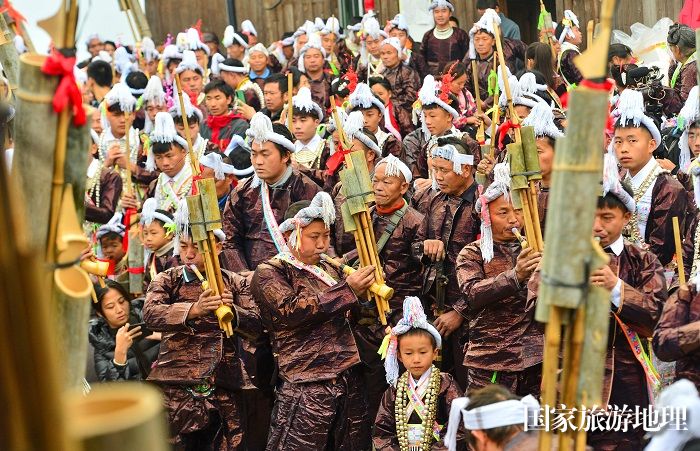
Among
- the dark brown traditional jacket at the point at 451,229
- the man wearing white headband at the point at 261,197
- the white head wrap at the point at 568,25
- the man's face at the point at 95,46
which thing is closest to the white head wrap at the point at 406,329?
the dark brown traditional jacket at the point at 451,229

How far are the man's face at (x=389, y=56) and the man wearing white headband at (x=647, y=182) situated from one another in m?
6.79

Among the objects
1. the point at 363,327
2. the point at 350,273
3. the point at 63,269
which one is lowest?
the point at 363,327

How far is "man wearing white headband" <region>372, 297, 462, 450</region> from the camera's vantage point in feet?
20.1

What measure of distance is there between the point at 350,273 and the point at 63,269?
451 centimetres

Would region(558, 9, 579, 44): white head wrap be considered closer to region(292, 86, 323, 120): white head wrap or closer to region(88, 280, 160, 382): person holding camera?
region(292, 86, 323, 120): white head wrap

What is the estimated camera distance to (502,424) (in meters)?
4.15

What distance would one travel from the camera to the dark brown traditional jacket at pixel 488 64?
42.7ft

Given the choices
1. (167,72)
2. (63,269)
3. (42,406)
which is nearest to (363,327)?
(63,269)

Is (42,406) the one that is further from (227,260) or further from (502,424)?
(227,260)

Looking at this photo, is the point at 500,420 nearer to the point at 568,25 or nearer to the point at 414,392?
the point at 414,392

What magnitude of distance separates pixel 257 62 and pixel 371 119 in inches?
227

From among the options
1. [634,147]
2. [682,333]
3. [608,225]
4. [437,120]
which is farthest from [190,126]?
[682,333]

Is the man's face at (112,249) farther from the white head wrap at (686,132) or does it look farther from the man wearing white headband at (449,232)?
the white head wrap at (686,132)

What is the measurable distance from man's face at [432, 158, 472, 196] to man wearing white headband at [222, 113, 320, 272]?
948 mm
